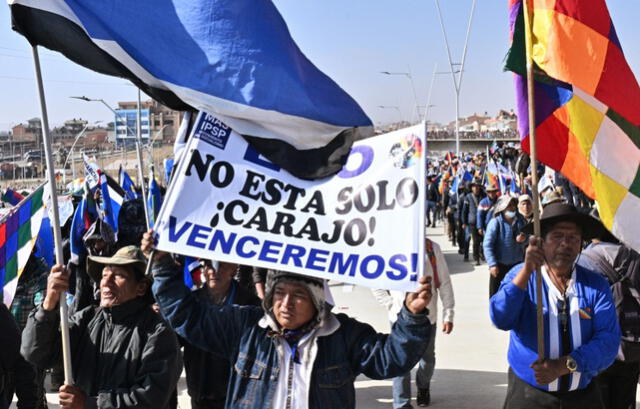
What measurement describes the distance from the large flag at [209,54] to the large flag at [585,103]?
3.28 feet

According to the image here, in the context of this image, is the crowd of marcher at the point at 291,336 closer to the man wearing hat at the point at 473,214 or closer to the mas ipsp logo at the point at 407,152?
the mas ipsp logo at the point at 407,152

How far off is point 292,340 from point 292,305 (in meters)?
0.15

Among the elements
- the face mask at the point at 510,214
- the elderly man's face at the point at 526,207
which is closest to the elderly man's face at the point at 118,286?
the elderly man's face at the point at 526,207

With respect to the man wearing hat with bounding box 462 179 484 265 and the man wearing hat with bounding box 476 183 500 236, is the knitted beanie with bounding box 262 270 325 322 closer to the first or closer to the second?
the man wearing hat with bounding box 476 183 500 236

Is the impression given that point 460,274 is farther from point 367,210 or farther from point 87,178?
point 367,210

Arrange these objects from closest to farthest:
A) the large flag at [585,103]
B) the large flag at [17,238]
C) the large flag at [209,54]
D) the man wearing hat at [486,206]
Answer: the large flag at [209,54]
the large flag at [585,103]
the large flag at [17,238]
the man wearing hat at [486,206]

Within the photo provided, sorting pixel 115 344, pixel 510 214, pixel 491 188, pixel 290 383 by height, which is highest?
pixel 491 188

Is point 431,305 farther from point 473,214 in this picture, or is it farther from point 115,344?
point 473,214

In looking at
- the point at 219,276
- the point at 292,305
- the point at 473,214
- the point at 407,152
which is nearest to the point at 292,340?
the point at 292,305

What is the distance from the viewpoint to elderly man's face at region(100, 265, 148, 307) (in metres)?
4.31

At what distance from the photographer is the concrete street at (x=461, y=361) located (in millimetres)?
7691

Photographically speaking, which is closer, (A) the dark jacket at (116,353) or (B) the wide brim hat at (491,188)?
(A) the dark jacket at (116,353)

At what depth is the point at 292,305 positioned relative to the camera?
3.71 m

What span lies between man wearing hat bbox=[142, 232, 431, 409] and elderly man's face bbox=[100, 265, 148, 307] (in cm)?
57
